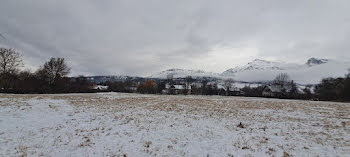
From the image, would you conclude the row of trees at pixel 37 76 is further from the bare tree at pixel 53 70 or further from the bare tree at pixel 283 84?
the bare tree at pixel 283 84

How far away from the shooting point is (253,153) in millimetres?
5996

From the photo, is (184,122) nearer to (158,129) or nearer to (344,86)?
(158,129)

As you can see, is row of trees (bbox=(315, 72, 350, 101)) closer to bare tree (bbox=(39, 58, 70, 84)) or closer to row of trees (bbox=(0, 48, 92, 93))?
row of trees (bbox=(0, 48, 92, 93))

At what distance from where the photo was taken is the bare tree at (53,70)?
151ft

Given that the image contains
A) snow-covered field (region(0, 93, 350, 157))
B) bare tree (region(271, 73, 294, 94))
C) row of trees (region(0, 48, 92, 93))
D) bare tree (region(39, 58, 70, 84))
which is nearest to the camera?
snow-covered field (region(0, 93, 350, 157))

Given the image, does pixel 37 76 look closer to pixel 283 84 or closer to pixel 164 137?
pixel 164 137

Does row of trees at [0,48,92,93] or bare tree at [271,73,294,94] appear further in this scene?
bare tree at [271,73,294,94]

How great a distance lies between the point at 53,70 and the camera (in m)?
46.8

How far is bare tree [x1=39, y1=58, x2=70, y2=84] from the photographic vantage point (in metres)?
46.0

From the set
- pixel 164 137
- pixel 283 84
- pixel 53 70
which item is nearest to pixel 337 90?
pixel 283 84

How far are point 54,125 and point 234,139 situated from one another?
9641 millimetres

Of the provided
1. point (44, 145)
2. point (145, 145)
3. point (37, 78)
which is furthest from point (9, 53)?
point (145, 145)

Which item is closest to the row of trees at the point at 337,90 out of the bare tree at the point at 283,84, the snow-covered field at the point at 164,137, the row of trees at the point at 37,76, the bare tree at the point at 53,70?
the bare tree at the point at 283,84

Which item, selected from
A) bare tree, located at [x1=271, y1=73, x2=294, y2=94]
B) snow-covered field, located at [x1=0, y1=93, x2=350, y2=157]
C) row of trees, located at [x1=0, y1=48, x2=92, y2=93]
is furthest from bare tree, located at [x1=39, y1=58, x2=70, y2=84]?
bare tree, located at [x1=271, y1=73, x2=294, y2=94]
